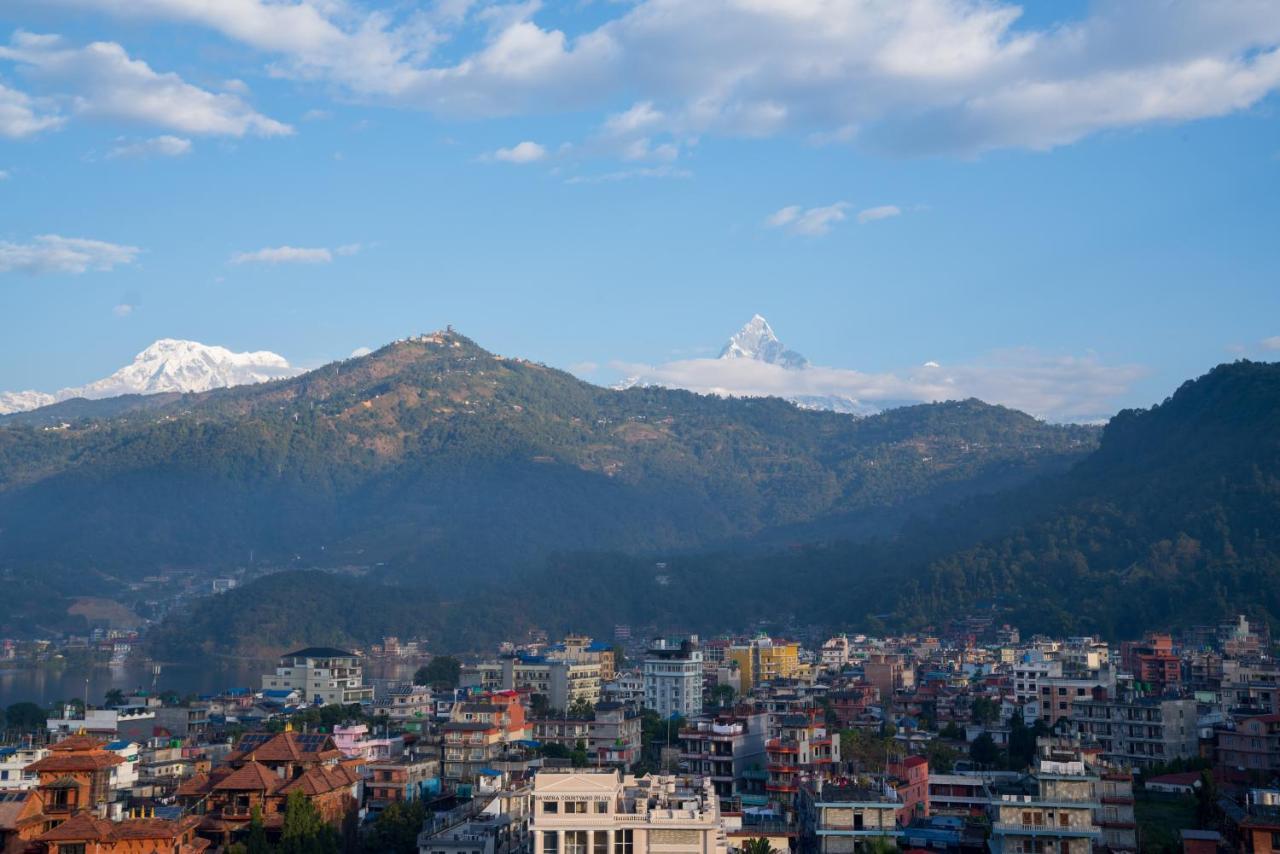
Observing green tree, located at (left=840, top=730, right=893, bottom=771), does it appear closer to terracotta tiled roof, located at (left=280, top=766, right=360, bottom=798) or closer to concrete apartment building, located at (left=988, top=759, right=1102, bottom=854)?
concrete apartment building, located at (left=988, top=759, right=1102, bottom=854)

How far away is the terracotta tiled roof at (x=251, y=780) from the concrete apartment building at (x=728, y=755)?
12.7 meters

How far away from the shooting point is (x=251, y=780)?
39719 millimetres

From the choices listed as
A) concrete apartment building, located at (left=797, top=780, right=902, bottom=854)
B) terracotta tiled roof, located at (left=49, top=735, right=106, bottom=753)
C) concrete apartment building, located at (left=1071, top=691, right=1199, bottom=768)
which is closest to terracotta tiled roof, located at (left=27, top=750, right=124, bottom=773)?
terracotta tiled roof, located at (left=49, top=735, right=106, bottom=753)

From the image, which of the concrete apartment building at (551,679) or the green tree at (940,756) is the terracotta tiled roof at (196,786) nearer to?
the green tree at (940,756)

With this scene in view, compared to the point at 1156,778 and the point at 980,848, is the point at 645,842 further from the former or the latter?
the point at 1156,778

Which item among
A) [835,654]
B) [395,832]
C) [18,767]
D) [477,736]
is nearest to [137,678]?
[835,654]

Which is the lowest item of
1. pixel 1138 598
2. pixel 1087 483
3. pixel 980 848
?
pixel 980 848

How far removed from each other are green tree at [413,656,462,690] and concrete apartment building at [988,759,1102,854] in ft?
179

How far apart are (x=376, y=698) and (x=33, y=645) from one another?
286ft

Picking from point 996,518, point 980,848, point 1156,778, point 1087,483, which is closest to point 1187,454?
point 1087,483

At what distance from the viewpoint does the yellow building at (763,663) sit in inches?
3324

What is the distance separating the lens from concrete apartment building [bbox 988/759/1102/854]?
3353 centimetres

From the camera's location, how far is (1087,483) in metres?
156

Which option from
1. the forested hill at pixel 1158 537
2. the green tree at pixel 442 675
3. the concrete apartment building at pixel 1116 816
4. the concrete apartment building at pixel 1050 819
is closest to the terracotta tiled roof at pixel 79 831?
the concrete apartment building at pixel 1050 819
